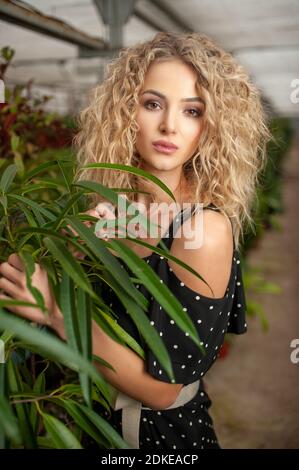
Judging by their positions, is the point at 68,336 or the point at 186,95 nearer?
the point at 68,336

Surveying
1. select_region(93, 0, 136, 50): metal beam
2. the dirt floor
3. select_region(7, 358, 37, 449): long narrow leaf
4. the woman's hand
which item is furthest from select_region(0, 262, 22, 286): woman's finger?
select_region(93, 0, 136, 50): metal beam

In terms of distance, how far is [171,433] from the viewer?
3.28 ft

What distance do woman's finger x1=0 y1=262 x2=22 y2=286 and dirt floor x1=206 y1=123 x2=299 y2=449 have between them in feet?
5.22

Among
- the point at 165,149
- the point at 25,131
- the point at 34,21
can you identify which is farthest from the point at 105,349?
the point at 34,21

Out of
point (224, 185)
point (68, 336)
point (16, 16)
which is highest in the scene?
point (16, 16)

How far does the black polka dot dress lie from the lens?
0.87m

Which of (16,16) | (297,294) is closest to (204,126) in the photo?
(16,16)

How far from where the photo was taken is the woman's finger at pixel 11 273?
73 centimetres

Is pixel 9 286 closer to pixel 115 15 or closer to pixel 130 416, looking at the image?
pixel 130 416

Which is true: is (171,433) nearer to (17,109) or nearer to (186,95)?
(186,95)

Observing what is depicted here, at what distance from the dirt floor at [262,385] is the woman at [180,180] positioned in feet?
3.71

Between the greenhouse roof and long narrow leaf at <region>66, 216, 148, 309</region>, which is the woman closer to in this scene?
long narrow leaf at <region>66, 216, 148, 309</region>

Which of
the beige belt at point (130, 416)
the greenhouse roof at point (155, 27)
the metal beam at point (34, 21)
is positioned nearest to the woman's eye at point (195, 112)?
the beige belt at point (130, 416)

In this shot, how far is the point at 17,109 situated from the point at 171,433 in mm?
907
